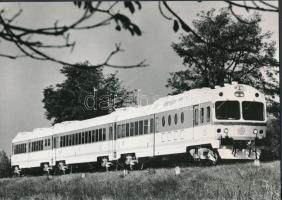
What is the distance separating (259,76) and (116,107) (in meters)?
2.56

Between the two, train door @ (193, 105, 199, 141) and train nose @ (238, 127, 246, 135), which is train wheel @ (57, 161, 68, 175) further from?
train nose @ (238, 127, 246, 135)

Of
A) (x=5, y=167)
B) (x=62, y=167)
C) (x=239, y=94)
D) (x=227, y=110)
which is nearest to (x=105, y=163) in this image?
(x=62, y=167)

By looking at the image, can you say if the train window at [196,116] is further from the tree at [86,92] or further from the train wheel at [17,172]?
the train wheel at [17,172]

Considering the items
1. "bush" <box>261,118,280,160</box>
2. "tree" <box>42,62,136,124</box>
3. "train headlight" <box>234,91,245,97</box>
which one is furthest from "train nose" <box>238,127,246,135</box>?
"tree" <box>42,62,136,124</box>

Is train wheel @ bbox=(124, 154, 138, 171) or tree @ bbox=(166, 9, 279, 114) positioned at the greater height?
tree @ bbox=(166, 9, 279, 114)

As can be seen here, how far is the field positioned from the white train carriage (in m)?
0.97

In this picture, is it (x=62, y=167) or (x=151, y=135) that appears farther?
(x=62, y=167)

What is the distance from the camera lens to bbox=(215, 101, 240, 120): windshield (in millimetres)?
10344

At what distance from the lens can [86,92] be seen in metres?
8.31

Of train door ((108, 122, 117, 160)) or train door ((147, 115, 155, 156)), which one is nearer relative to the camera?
train door ((147, 115, 155, 156))

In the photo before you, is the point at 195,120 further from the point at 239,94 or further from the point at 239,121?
the point at 239,94

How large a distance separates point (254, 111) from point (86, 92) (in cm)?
376

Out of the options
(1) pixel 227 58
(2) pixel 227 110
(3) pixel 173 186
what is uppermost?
(1) pixel 227 58

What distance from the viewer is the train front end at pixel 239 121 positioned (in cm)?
991
